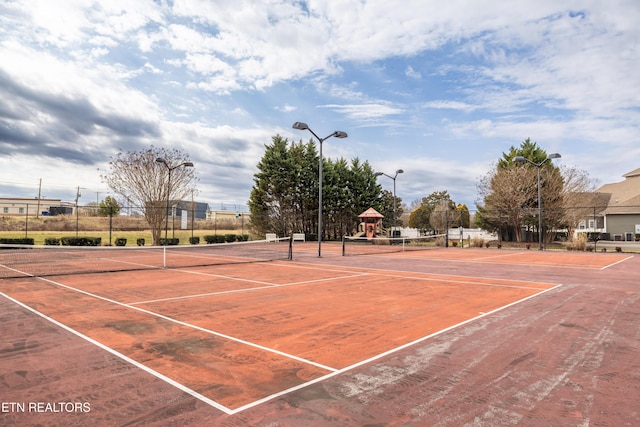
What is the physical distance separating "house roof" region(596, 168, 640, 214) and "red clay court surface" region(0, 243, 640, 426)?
5170 cm

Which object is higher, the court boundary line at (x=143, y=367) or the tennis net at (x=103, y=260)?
the court boundary line at (x=143, y=367)

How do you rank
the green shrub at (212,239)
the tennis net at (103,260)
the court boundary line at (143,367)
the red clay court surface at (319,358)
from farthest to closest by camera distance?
the green shrub at (212,239) < the tennis net at (103,260) < the court boundary line at (143,367) < the red clay court surface at (319,358)

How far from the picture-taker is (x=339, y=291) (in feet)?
32.7

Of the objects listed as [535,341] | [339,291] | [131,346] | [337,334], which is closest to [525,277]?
[339,291]

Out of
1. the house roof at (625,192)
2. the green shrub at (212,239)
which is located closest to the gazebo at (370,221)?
the green shrub at (212,239)

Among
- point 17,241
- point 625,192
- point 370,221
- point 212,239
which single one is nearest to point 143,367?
point 17,241

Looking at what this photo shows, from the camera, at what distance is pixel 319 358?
4852 mm

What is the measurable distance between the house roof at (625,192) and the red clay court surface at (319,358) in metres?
51.7

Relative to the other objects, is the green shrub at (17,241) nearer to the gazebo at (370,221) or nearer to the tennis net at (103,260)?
the tennis net at (103,260)

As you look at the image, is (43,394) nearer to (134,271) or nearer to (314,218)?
(134,271)

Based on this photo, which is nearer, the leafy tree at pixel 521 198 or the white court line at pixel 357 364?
the white court line at pixel 357 364

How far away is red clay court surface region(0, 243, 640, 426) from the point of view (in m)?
3.45

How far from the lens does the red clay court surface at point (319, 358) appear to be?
345 centimetres

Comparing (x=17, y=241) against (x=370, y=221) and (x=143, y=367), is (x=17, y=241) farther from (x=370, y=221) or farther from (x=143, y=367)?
(x=143, y=367)
